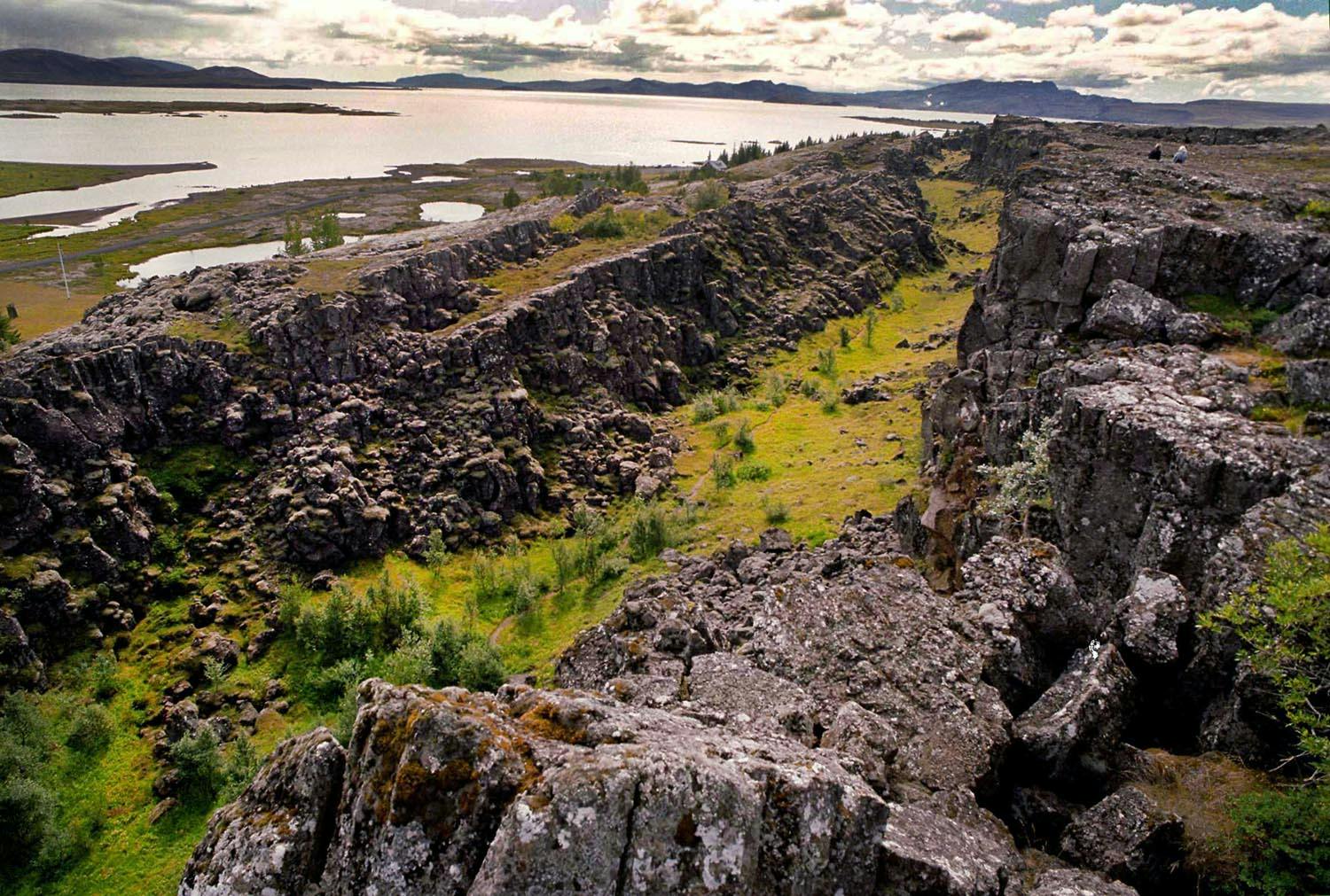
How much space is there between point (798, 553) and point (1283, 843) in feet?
115

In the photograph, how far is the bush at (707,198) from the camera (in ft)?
461

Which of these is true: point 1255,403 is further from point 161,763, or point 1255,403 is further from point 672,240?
point 672,240

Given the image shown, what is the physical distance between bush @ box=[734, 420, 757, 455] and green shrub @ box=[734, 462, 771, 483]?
5.62 meters

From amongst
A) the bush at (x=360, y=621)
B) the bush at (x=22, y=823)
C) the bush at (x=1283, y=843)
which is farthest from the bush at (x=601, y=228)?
the bush at (x=1283, y=843)

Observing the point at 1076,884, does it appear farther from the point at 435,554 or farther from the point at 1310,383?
the point at 435,554

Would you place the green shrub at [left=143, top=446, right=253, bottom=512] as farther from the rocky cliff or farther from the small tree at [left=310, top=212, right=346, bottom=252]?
the small tree at [left=310, top=212, right=346, bottom=252]

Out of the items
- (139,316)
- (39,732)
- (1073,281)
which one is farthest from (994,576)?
(139,316)

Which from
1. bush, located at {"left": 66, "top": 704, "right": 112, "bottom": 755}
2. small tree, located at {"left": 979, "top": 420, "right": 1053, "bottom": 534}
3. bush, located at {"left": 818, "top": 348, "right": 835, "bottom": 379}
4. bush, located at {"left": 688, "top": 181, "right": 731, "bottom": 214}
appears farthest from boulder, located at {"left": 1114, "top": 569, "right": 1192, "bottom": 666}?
bush, located at {"left": 688, "top": 181, "right": 731, "bottom": 214}

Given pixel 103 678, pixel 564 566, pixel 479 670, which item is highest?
pixel 479 670

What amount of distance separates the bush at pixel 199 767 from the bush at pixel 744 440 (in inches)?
2153

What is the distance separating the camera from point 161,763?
38188 millimetres

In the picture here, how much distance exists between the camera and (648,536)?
2299 inches

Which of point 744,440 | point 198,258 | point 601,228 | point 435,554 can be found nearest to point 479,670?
point 435,554

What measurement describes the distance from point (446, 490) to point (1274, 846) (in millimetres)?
59903
